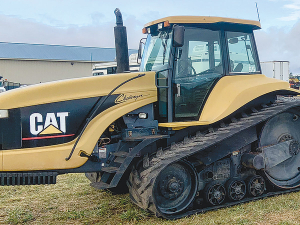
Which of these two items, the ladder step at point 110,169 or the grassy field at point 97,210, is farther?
the ladder step at point 110,169

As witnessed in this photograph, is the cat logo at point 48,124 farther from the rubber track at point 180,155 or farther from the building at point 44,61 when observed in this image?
the building at point 44,61

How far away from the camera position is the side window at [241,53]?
257 inches

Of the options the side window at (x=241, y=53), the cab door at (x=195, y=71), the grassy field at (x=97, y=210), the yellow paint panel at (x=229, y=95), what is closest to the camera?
the grassy field at (x=97, y=210)

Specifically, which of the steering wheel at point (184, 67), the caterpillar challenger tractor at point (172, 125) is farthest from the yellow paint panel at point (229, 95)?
the steering wheel at point (184, 67)

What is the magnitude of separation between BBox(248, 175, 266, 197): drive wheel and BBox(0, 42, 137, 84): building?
32361 millimetres

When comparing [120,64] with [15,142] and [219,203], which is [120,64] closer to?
[15,142]

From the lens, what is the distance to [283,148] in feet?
21.9

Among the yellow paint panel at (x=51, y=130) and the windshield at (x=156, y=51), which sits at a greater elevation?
the windshield at (x=156, y=51)

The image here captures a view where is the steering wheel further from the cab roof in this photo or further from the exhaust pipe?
the exhaust pipe

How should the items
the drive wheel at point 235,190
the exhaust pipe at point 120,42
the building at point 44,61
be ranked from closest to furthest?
1. the drive wheel at point 235,190
2. the exhaust pipe at point 120,42
3. the building at point 44,61

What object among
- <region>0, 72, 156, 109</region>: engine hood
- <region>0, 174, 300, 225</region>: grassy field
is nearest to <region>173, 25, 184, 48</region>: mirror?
<region>0, 72, 156, 109</region>: engine hood

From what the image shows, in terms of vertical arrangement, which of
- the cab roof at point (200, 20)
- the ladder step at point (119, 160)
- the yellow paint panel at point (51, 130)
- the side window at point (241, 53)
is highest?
the cab roof at point (200, 20)

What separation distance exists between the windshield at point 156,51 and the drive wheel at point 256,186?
236 cm

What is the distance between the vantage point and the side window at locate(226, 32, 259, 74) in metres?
6.53
